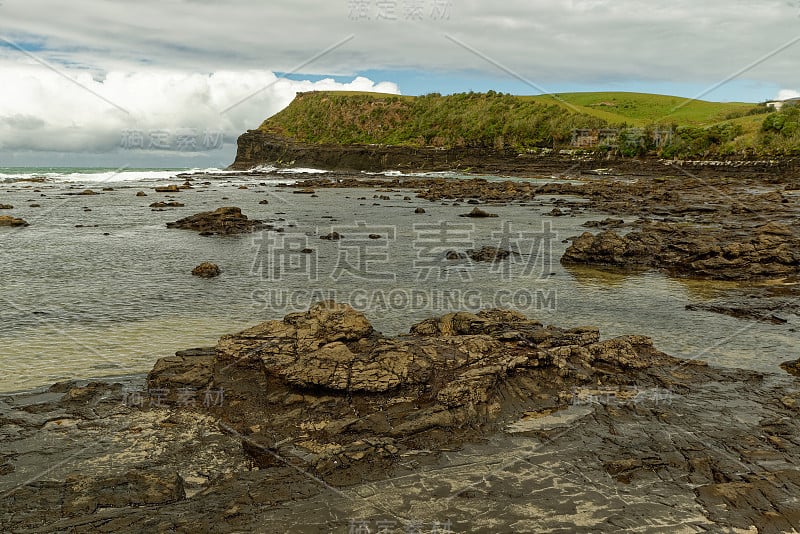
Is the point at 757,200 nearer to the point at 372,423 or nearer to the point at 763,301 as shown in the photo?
the point at 763,301

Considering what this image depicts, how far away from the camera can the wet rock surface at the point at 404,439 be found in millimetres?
6914

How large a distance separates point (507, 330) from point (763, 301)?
10.6 meters

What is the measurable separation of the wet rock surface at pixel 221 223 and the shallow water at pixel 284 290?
1.57 metres

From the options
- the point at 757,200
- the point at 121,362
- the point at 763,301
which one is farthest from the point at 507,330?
the point at 757,200

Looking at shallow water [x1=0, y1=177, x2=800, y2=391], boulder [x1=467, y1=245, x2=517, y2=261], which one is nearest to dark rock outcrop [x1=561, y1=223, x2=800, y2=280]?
shallow water [x1=0, y1=177, x2=800, y2=391]

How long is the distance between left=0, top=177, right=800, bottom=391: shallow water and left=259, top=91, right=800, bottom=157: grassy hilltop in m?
67.8

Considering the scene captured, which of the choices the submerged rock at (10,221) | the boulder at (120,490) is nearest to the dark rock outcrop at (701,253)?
the boulder at (120,490)

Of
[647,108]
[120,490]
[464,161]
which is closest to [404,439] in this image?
[120,490]

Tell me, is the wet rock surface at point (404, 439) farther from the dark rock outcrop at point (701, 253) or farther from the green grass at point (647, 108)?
the green grass at point (647, 108)

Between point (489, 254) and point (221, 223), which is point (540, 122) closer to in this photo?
point (221, 223)

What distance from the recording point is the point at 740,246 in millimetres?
23438

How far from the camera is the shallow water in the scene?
536 inches

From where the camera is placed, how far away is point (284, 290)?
2009cm

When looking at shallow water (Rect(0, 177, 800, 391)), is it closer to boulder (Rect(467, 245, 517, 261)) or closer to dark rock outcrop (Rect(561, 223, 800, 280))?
boulder (Rect(467, 245, 517, 261))
